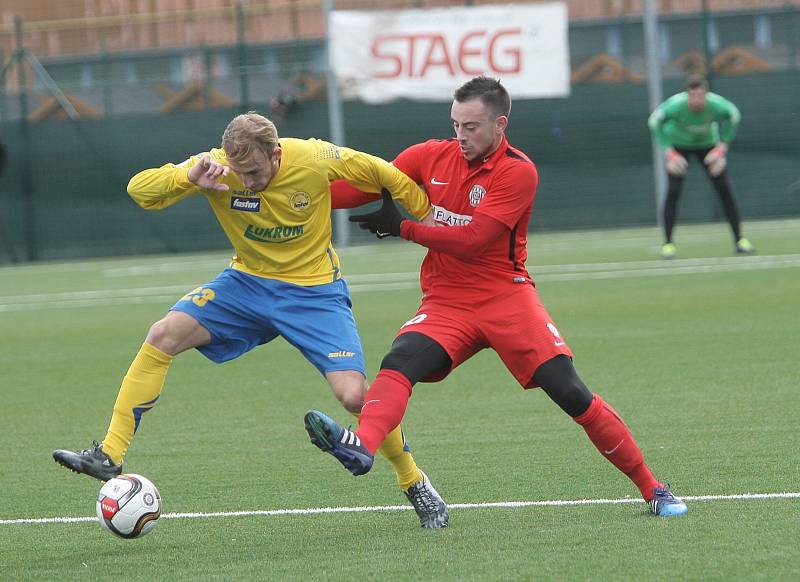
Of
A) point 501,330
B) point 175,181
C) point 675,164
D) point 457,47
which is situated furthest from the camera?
point 457,47

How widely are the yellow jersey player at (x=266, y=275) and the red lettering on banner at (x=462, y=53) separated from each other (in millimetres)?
17209

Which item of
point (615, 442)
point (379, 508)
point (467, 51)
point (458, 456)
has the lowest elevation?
point (458, 456)

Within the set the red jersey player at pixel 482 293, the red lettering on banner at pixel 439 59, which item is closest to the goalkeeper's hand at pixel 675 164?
the red lettering on banner at pixel 439 59

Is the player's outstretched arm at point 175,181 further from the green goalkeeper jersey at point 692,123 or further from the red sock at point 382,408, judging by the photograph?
the green goalkeeper jersey at point 692,123

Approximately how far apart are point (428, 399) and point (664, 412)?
5.48 ft

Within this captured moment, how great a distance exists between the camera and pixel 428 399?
929cm

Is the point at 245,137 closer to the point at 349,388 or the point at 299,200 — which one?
the point at 299,200

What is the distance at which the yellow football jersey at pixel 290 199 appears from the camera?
626cm

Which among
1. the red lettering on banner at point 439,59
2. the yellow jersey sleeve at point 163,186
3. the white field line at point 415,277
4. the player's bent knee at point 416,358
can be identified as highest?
the yellow jersey sleeve at point 163,186

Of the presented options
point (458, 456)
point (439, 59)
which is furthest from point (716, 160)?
point (458, 456)

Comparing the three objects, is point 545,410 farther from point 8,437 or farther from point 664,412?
point 8,437

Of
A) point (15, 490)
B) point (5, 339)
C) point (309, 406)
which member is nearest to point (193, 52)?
point (5, 339)

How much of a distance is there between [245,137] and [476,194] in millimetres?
1018

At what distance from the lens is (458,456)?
7371 mm
